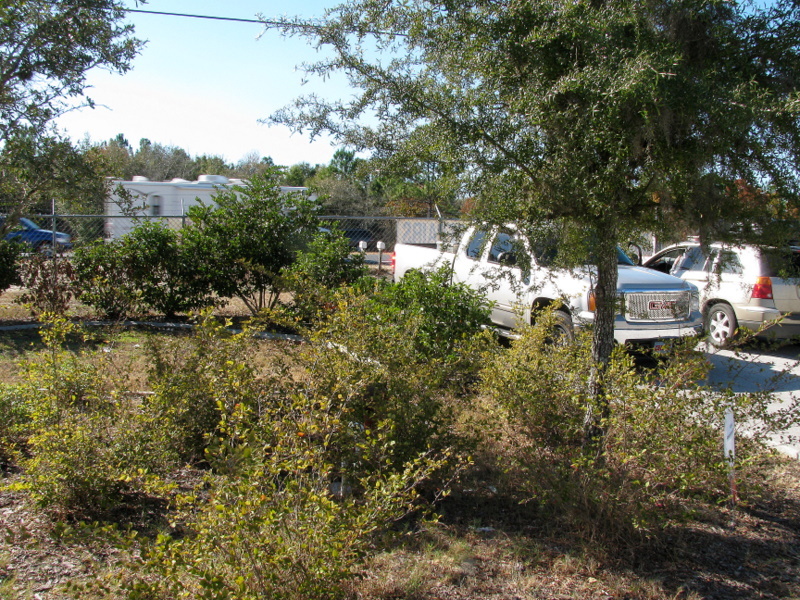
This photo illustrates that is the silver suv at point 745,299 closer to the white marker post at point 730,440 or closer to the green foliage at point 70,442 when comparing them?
the white marker post at point 730,440

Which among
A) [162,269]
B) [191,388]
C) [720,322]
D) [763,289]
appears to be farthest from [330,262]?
[763,289]

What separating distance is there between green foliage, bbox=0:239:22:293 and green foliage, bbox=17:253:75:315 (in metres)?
0.10

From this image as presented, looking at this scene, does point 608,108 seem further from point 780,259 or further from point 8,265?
point 8,265

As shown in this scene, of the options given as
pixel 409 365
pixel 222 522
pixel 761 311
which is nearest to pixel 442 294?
pixel 409 365

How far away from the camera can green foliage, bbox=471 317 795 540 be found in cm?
354

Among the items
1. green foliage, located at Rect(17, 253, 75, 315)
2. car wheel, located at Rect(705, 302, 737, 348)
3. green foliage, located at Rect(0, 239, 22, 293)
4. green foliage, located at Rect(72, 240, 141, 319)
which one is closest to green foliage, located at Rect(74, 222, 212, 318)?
green foliage, located at Rect(72, 240, 141, 319)

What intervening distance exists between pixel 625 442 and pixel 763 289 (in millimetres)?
7442

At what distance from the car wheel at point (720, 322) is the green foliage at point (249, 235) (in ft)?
21.7

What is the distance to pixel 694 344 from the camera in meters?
4.08

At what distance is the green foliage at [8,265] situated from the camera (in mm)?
10031

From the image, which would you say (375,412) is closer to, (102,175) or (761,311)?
(102,175)

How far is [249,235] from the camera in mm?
10242

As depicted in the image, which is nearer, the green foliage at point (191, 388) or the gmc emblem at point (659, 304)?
the green foliage at point (191, 388)

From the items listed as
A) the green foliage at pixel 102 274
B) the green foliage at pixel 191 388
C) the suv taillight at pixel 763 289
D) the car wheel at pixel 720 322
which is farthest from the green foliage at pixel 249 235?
the suv taillight at pixel 763 289
